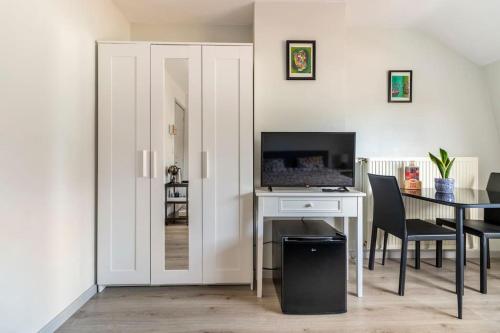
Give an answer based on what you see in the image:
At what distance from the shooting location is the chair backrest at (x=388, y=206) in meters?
2.17

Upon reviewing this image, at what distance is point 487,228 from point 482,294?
1.69 feet

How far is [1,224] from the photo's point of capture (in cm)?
135

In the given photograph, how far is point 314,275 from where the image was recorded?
189 centimetres

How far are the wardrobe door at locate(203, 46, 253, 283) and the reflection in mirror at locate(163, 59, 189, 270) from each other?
0.52ft

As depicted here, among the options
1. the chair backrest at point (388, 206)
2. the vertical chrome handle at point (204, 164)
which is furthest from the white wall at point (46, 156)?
the chair backrest at point (388, 206)

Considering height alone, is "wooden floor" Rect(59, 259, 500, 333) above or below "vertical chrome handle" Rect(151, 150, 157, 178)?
below

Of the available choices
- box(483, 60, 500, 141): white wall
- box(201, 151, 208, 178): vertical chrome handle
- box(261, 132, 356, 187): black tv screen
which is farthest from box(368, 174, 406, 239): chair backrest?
box(483, 60, 500, 141): white wall

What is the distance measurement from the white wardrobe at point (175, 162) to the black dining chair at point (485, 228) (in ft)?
5.90

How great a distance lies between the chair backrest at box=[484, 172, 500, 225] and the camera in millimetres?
2462

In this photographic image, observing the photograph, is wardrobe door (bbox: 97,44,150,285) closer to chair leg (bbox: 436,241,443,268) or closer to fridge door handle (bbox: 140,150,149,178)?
fridge door handle (bbox: 140,150,149,178)

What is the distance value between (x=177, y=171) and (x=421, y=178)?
236 centimetres

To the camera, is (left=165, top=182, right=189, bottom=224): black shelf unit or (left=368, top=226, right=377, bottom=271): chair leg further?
(left=368, top=226, right=377, bottom=271): chair leg

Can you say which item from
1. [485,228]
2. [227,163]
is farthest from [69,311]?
[485,228]

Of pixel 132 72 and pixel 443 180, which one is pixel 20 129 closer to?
pixel 132 72
